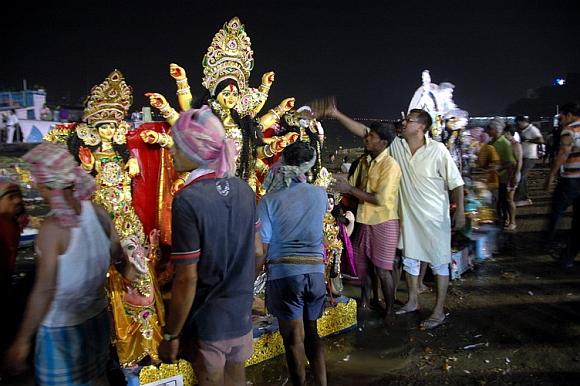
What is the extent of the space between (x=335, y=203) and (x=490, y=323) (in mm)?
1911

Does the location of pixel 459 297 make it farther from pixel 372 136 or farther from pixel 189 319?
pixel 189 319

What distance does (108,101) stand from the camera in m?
3.41

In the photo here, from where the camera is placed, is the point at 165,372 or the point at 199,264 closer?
the point at 199,264

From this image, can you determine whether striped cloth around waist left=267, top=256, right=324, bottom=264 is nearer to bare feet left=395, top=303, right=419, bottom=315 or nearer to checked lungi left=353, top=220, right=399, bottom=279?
checked lungi left=353, top=220, right=399, bottom=279

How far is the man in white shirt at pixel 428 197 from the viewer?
4609 mm

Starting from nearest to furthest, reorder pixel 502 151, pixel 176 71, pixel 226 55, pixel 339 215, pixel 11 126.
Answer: pixel 176 71
pixel 226 55
pixel 339 215
pixel 502 151
pixel 11 126

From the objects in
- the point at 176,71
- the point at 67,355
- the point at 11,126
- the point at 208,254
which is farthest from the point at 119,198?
the point at 11,126

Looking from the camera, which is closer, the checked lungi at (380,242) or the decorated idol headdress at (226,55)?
the decorated idol headdress at (226,55)

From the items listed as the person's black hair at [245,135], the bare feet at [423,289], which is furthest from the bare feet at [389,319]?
the person's black hair at [245,135]

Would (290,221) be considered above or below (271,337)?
above

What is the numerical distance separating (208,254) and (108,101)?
1804 millimetres

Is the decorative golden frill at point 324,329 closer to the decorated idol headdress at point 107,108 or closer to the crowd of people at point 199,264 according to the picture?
the crowd of people at point 199,264

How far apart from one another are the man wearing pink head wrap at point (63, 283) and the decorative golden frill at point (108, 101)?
3.83ft

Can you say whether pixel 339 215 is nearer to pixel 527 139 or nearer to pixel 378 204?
pixel 378 204
